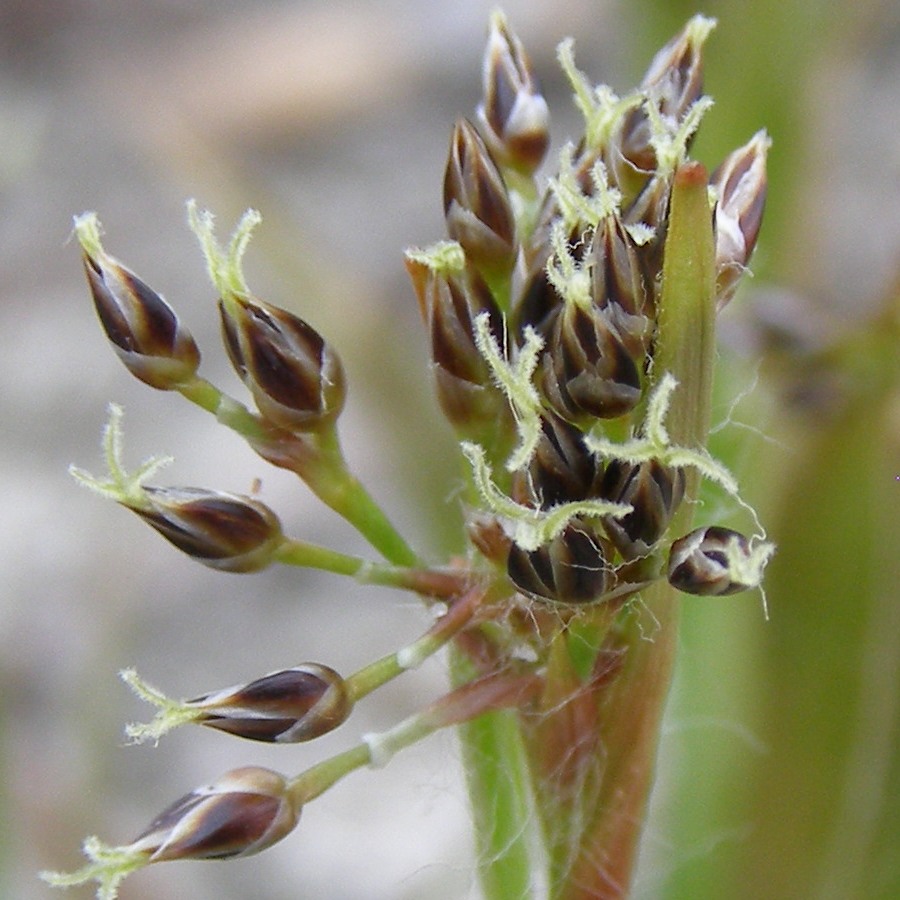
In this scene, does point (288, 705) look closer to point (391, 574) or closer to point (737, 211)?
point (391, 574)

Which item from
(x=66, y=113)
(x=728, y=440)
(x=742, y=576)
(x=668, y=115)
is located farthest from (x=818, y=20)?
(x=66, y=113)

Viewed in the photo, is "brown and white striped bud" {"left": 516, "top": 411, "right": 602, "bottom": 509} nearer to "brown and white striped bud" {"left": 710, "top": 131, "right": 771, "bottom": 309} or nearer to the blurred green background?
"brown and white striped bud" {"left": 710, "top": 131, "right": 771, "bottom": 309}

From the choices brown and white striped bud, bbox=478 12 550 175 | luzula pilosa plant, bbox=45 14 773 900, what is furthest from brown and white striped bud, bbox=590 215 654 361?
brown and white striped bud, bbox=478 12 550 175

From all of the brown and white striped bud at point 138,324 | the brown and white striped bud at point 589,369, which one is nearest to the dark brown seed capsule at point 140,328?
the brown and white striped bud at point 138,324

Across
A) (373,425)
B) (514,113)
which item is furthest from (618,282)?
(373,425)

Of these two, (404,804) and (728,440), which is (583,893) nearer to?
(728,440)

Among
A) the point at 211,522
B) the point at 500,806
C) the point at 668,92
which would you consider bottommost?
the point at 500,806
